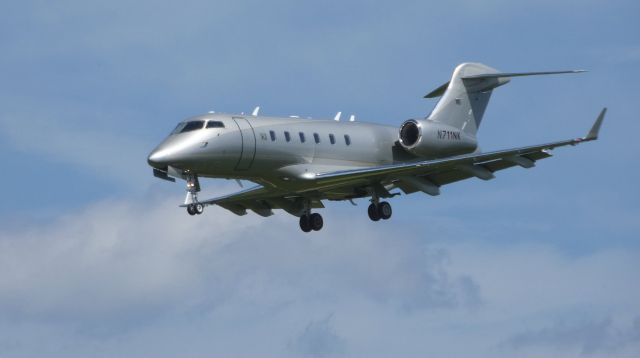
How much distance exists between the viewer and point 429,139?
152 ft

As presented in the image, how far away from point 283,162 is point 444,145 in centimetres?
587

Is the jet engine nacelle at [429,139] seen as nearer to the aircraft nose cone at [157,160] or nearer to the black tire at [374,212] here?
the black tire at [374,212]

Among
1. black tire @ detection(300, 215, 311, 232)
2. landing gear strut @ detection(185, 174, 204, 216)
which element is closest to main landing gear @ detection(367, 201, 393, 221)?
black tire @ detection(300, 215, 311, 232)

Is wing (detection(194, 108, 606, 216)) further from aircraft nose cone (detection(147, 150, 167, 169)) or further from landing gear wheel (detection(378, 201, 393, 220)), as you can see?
aircraft nose cone (detection(147, 150, 167, 169))

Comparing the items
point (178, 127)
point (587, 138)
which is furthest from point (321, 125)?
point (587, 138)

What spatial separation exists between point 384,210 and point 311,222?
252 centimetres

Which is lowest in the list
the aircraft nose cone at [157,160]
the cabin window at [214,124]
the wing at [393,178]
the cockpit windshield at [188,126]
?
the wing at [393,178]

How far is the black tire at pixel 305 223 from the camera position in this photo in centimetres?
4712

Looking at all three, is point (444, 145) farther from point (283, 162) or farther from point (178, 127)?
point (178, 127)

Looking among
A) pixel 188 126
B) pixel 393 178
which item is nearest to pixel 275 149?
pixel 188 126

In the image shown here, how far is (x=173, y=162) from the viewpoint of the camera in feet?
137

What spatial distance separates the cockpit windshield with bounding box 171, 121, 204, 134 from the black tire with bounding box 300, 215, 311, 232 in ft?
19.8

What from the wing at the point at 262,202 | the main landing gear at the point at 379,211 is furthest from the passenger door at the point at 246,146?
the main landing gear at the point at 379,211

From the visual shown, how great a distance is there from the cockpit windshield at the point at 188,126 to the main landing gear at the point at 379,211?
6.45m
